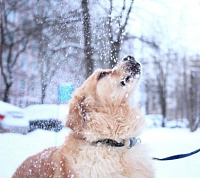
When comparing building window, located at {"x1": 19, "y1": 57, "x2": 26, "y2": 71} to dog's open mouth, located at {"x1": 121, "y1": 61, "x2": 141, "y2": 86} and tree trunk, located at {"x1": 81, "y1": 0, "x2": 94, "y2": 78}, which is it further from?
dog's open mouth, located at {"x1": 121, "y1": 61, "x2": 141, "y2": 86}

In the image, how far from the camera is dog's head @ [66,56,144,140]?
2.97 meters

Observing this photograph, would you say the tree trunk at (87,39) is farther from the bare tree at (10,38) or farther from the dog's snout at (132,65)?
the dog's snout at (132,65)

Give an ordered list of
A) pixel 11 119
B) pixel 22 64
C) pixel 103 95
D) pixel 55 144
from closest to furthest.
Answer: pixel 103 95 < pixel 55 144 < pixel 11 119 < pixel 22 64

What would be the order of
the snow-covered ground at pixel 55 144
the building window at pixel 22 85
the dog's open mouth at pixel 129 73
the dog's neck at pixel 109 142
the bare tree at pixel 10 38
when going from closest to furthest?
the dog's neck at pixel 109 142 → the dog's open mouth at pixel 129 73 → the snow-covered ground at pixel 55 144 → the bare tree at pixel 10 38 → the building window at pixel 22 85

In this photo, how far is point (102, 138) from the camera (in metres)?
2.91

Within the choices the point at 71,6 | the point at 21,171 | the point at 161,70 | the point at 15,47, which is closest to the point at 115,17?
the point at 71,6

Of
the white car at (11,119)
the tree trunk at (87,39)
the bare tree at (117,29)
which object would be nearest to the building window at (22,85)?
the white car at (11,119)

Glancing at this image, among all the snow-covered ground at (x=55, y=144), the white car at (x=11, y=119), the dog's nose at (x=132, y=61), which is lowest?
the snow-covered ground at (x=55, y=144)

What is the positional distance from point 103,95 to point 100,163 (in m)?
0.83

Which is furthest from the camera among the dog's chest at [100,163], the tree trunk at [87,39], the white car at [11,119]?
the white car at [11,119]

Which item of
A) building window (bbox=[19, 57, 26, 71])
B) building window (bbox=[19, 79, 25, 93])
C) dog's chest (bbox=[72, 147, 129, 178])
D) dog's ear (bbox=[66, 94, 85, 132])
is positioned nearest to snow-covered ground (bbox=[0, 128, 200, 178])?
dog's ear (bbox=[66, 94, 85, 132])

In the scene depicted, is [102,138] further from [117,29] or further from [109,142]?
[117,29]

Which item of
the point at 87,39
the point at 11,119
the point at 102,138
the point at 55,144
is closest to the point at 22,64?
the point at 11,119

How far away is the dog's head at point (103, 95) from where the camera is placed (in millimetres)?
2971
